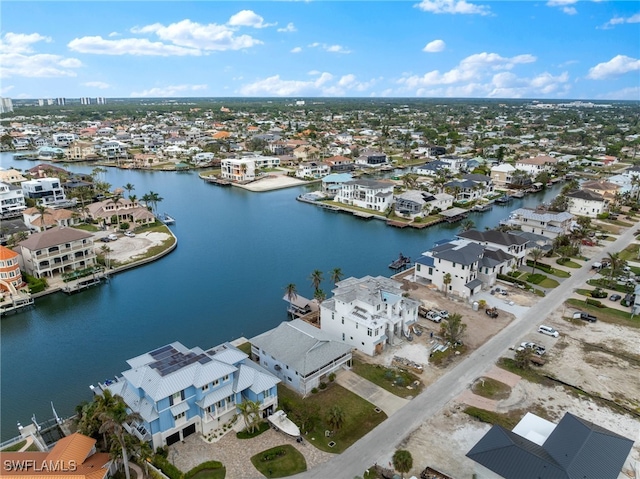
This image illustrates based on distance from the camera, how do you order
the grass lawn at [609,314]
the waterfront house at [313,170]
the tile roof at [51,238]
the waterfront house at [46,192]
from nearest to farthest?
the grass lawn at [609,314] < the tile roof at [51,238] < the waterfront house at [46,192] < the waterfront house at [313,170]

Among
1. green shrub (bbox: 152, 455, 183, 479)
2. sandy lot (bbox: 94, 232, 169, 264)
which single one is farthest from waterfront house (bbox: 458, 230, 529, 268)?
sandy lot (bbox: 94, 232, 169, 264)

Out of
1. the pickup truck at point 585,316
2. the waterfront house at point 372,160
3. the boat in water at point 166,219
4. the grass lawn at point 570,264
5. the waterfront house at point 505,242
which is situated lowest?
the pickup truck at point 585,316

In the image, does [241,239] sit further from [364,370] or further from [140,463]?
[140,463]

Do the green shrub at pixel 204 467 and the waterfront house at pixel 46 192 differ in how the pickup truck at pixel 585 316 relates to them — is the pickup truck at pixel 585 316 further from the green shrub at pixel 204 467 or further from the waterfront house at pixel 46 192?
the waterfront house at pixel 46 192

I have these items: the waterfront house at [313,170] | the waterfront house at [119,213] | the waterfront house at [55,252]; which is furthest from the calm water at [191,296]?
the waterfront house at [313,170]

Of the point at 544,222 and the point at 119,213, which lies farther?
the point at 119,213

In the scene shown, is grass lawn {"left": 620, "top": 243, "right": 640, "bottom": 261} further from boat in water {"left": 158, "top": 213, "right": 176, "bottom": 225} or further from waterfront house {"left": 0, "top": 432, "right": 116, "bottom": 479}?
boat in water {"left": 158, "top": 213, "right": 176, "bottom": 225}

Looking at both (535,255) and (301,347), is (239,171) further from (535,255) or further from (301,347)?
(301,347)

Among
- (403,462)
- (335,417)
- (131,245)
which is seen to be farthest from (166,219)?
(403,462)
